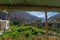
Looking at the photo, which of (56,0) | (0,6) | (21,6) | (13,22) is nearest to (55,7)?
(56,0)

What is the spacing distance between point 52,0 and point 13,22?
1859 millimetres

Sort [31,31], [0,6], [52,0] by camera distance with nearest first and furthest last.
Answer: [52,0]
[0,6]
[31,31]

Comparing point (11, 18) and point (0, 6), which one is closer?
point (0, 6)

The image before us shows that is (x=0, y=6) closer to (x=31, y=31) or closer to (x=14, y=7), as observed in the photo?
(x=14, y=7)

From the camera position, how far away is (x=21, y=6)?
68.8 inches

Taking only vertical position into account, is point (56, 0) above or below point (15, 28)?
above

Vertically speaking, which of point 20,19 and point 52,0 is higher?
point 52,0

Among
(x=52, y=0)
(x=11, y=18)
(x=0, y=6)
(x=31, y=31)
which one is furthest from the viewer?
(x=11, y=18)

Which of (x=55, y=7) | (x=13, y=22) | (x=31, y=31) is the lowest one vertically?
(x=31, y=31)

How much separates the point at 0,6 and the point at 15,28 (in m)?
1.39

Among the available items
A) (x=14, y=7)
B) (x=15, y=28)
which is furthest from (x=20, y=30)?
(x=14, y=7)

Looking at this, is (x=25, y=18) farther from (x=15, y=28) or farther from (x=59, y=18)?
(x=59, y=18)

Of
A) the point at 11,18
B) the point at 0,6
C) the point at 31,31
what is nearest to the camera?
the point at 0,6

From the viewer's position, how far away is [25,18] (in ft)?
10.2
